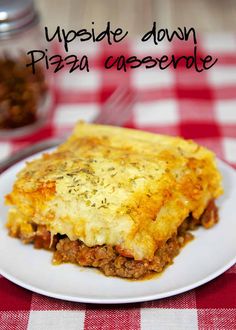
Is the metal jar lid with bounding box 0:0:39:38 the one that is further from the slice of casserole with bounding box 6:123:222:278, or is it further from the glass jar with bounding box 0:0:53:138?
the slice of casserole with bounding box 6:123:222:278

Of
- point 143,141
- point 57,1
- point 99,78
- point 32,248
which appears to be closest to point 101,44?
point 99,78

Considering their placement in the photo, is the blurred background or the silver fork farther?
the blurred background

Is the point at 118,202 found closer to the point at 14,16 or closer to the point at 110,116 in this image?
the point at 110,116

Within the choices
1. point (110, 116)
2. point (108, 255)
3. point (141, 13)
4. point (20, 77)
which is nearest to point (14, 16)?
point (20, 77)

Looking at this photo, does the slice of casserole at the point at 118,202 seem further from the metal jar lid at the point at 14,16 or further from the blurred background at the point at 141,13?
the blurred background at the point at 141,13

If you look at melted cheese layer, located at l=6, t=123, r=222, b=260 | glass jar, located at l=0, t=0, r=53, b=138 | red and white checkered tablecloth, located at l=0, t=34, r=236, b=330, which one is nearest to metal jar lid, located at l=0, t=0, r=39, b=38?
glass jar, located at l=0, t=0, r=53, b=138

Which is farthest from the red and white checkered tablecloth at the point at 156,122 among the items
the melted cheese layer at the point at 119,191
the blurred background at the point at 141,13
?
the blurred background at the point at 141,13

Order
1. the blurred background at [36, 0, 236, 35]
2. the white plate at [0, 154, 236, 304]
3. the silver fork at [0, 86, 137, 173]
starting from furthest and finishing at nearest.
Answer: the blurred background at [36, 0, 236, 35]
the silver fork at [0, 86, 137, 173]
the white plate at [0, 154, 236, 304]
